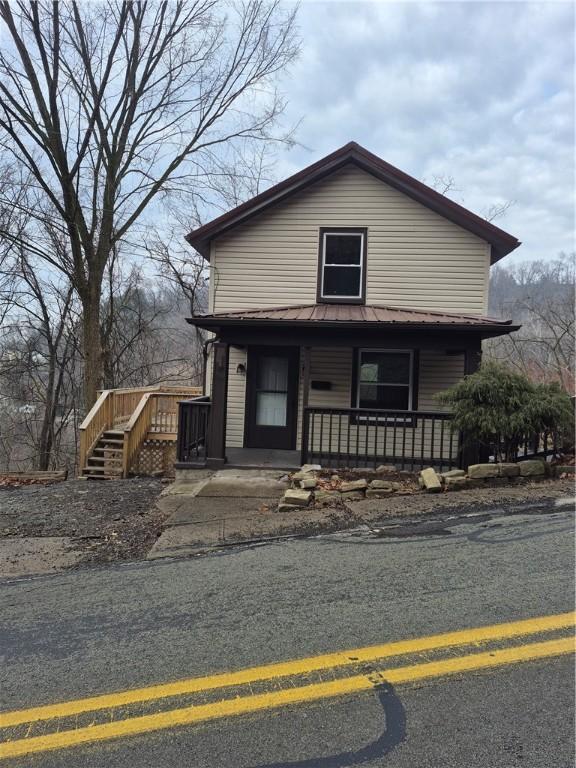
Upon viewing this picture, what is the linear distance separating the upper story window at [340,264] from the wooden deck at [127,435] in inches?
173

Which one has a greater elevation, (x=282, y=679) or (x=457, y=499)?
(x=457, y=499)

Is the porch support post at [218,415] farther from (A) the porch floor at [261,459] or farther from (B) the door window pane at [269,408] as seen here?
(B) the door window pane at [269,408]

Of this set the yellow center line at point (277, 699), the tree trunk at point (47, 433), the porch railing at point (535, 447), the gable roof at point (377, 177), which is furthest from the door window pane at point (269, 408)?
the tree trunk at point (47, 433)

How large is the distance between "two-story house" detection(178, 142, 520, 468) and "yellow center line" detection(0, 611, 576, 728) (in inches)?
284

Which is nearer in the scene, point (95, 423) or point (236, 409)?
point (236, 409)

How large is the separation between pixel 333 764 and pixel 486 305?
404 inches

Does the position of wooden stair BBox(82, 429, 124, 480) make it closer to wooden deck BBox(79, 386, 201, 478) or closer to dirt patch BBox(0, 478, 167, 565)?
wooden deck BBox(79, 386, 201, 478)

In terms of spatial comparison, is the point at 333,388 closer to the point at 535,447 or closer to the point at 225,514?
the point at 535,447

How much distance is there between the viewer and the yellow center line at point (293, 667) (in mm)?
2543

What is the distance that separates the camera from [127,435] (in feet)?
38.7

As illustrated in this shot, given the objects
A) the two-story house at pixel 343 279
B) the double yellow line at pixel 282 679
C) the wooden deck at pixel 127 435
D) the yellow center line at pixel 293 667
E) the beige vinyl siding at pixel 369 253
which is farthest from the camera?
the wooden deck at pixel 127 435

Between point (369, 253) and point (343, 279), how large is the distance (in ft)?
2.62

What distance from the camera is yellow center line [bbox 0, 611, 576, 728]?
2.54 meters

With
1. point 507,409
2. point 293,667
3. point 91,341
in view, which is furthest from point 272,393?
point 293,667
